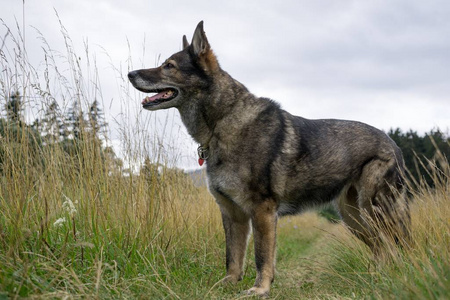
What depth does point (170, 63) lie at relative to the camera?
13.9 ft

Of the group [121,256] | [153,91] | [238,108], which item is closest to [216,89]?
[238,108]

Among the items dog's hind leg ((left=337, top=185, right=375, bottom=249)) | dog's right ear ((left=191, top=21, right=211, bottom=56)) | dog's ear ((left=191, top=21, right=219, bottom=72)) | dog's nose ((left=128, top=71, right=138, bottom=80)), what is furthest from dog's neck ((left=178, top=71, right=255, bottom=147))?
dog's hind leg ((left=337, top=185, right=375, bottom=249))

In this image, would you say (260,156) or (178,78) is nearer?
(260,156)

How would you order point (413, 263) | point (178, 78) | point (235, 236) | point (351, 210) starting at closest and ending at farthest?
point (413, 263) < point (178, 78) < point (235, 236) < point (351, 210)

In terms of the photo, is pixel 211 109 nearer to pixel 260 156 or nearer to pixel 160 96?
pixel 160 96

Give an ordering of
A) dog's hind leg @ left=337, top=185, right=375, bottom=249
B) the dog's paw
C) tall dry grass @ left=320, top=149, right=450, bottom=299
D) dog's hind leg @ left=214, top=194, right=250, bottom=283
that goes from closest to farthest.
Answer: tall dry grass @ left=320, top=149, right=450, bottom=299 < the dog's paw < dog's hind leg @ left=214, top=194, right=250, bottom=283 < dog's hind leg @ left=337, top=185, right=375, bottom=249

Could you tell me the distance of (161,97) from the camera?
4203mm

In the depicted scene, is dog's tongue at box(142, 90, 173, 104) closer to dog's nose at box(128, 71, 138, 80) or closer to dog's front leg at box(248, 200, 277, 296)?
dog's nose at box(128, 71, 138, 80)

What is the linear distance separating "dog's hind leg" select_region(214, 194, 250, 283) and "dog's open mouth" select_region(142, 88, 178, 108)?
3.82ft

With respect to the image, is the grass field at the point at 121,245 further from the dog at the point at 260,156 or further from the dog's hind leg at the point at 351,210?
the dog at the point at 260,156

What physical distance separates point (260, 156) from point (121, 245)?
1.48m

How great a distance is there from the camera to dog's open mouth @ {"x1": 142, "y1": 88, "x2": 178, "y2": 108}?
418cm

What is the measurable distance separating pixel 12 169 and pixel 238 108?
2103 millimetres

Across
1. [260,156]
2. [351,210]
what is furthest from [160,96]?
[351,210]
